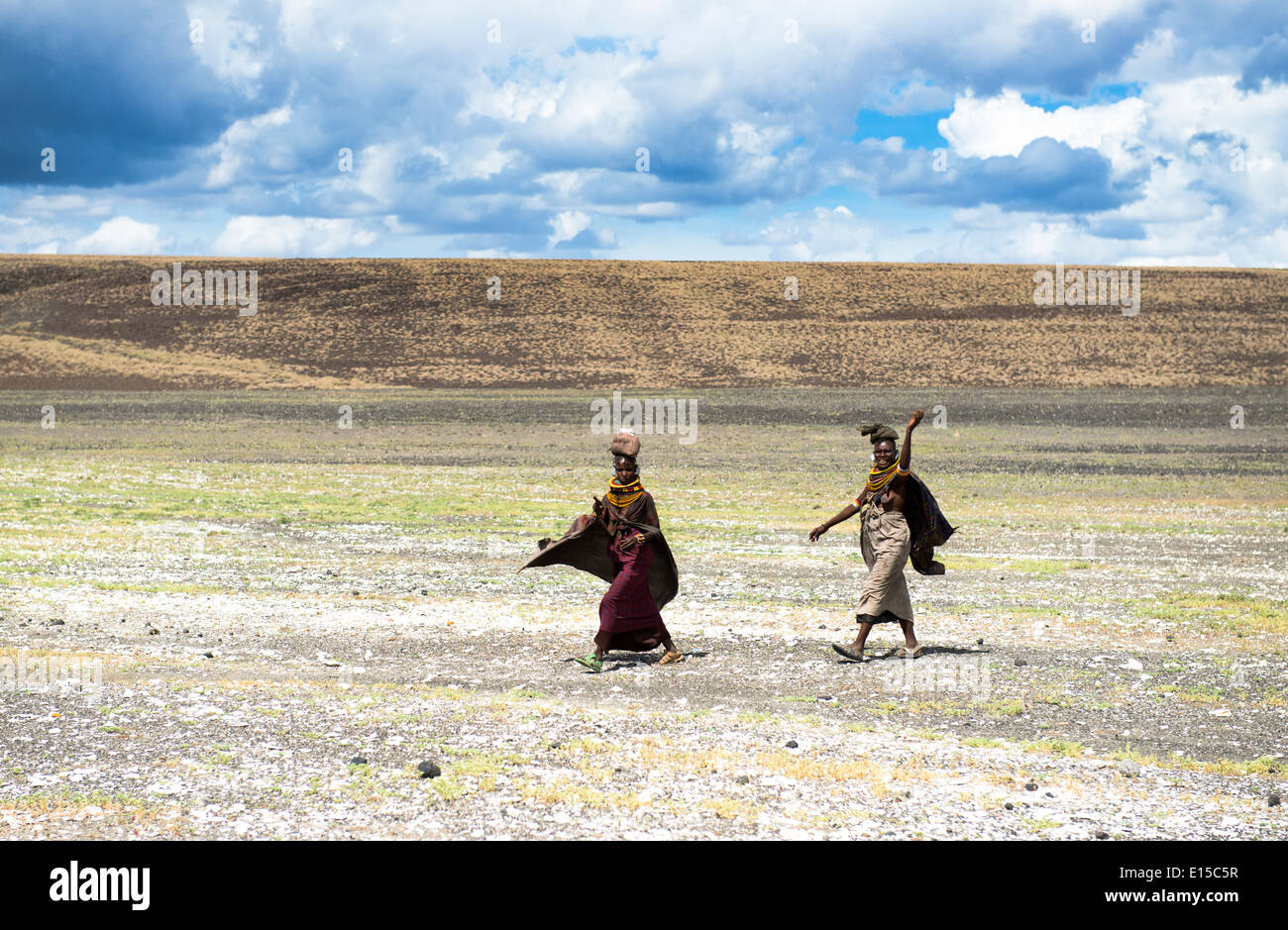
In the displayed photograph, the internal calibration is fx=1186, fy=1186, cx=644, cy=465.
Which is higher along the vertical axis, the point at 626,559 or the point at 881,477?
the point at 881,477

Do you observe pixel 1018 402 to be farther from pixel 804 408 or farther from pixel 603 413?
pixel 603 413

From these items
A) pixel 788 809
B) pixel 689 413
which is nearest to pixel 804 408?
pixel 689 413

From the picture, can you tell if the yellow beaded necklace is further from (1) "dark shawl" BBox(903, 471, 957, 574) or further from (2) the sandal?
(2) the sandal

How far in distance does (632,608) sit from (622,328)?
Result: 81725mm

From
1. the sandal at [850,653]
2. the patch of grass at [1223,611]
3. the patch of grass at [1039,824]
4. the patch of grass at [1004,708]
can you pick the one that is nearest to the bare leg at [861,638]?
the sandal at [850,653]

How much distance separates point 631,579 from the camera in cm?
988

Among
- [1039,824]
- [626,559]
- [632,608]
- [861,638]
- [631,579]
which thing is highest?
[626,559]

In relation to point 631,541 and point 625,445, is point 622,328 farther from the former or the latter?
point 625,445

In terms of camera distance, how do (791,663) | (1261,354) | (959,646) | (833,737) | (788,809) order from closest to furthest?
1. (788,809)
2. (833,737)
3. (791,663)
4. (959,646)
5. (1261,354)

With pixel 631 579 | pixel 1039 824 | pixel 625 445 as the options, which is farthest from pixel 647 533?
pixel 1039 824

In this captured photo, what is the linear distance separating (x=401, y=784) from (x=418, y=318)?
88279 mm

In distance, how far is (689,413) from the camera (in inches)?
1982

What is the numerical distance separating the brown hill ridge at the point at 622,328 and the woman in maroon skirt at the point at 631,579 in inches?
2434

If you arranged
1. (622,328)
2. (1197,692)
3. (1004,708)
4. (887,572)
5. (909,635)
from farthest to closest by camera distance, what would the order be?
(622,328) → (909,635) → (887,572) → (1197,692) → (1004,708)
